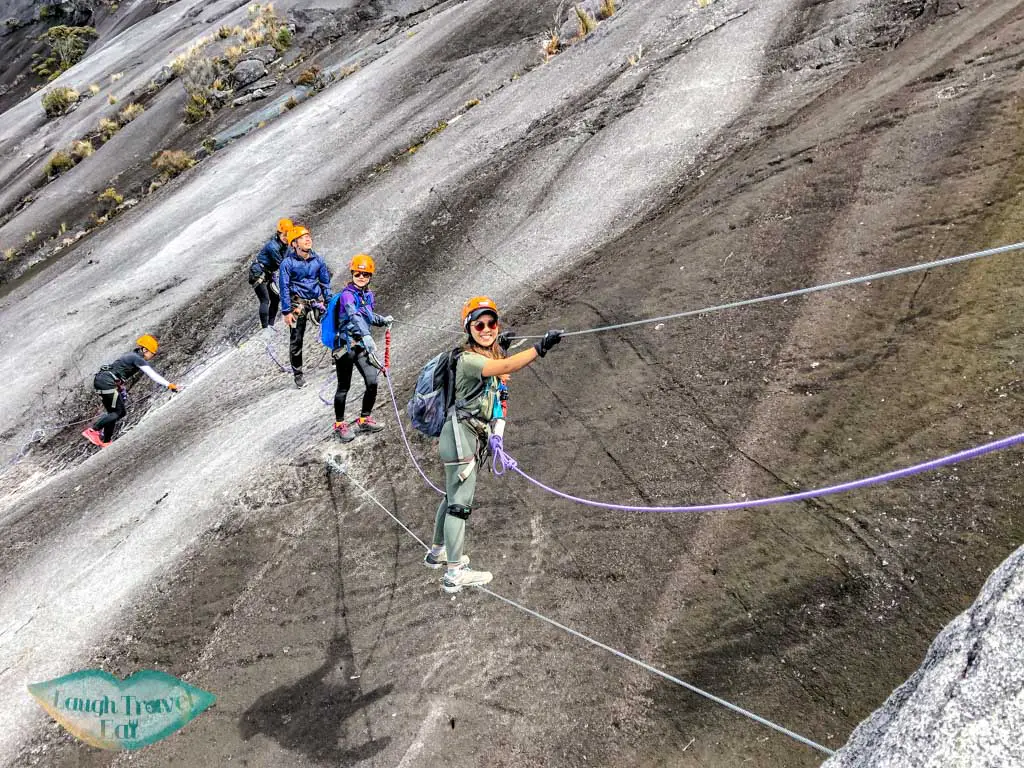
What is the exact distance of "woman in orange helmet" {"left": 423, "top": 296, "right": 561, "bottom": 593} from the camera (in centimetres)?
615

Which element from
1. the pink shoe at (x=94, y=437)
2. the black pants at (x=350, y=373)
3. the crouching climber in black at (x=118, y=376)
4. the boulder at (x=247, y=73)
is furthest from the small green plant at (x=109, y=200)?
the black pants at (x=350, y=373)

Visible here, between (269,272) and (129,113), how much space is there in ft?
73.7

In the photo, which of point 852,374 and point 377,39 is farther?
point 377,39

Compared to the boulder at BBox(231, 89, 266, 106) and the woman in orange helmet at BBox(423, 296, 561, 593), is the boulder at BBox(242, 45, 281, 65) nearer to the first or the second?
the boulder at BBox(231, 89, 266, 106)

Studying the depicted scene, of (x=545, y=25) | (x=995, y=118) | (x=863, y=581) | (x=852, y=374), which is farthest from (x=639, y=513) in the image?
(x=545, y=25)

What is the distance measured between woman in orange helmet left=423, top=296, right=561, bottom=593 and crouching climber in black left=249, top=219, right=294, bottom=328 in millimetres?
7808

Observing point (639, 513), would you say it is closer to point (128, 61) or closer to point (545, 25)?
point (545, 25)

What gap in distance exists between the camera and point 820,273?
9.77m

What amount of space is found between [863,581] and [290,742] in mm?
5534

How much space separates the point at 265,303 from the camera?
16.1 metres

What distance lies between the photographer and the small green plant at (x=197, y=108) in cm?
2945

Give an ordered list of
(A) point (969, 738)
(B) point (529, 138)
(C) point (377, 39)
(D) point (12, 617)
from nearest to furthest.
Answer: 1. (A) point (969, 738)
2. (D) point (12, 617)
3. (B) point (529, 138)
4. (C) point (377, 39)

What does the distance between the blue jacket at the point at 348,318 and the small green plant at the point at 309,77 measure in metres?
21.0

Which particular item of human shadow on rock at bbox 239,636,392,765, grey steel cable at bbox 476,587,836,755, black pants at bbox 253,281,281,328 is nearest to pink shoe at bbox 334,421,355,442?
human shadow on rock at bbox 239,636,392,765
